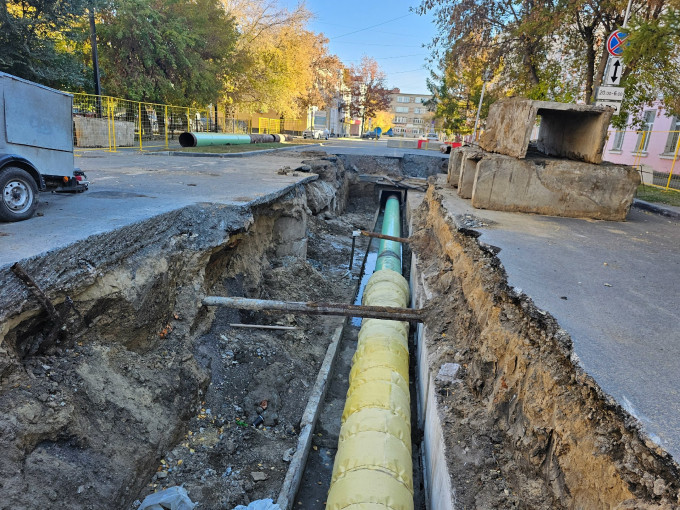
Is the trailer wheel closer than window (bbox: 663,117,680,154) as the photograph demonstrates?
Yes

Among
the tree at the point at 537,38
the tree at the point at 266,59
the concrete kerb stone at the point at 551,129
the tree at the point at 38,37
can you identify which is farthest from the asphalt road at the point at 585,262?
the tree at the point at 266,59

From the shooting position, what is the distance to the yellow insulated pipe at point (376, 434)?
3109 millimetres

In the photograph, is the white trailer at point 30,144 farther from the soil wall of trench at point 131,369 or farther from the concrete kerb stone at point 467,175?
the concrete kerb stone at point 467,175

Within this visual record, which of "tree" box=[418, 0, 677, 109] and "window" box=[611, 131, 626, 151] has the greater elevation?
"tree" box=[418, 0, 677, 109]

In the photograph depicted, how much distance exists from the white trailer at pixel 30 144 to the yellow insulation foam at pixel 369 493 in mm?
4114

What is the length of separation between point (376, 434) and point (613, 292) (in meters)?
2.25

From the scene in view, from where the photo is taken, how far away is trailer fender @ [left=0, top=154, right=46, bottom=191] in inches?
162

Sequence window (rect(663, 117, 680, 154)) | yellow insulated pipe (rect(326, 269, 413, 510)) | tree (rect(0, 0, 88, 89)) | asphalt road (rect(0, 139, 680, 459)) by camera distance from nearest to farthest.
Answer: asphalt road (rect(0, 139, 680, 459)) → yellow insulated pipe (rect(326, 269, 413, 510)) → tree (rect(0, 0, 88, 89)) → window (rect(663, 117, 680, 154))

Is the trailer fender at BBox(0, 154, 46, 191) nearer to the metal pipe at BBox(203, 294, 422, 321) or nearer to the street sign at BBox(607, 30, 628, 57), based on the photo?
Result: the metal pipe at BBox(203, 294, 422, 321)

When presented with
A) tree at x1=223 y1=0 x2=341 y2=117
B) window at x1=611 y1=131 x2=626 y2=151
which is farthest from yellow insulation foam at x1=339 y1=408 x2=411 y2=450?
tree at x1=223 y1=0 x2=341 y2=117

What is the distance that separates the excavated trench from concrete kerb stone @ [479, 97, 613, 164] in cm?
169

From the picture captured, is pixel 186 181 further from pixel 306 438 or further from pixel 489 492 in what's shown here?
pixel 489 492

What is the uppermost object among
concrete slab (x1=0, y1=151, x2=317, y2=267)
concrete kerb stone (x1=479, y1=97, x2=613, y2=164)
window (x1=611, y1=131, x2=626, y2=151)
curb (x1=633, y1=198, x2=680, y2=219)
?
window (x1=611, y1=131, x2=626, y2=151)

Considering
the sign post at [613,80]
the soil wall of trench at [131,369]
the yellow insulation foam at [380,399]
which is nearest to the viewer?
the soil wall of trench at [131,369]
